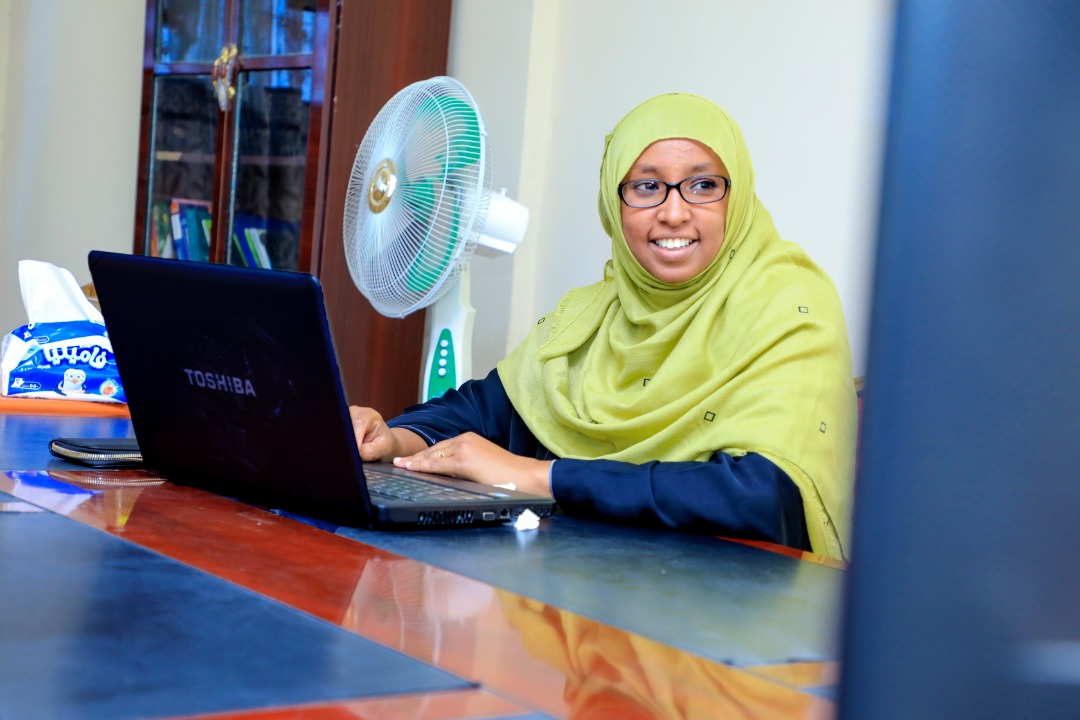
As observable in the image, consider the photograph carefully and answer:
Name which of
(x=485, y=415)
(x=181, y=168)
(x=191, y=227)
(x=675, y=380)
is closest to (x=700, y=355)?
(x=675, y=380)

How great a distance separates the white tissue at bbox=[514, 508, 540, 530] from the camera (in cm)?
107

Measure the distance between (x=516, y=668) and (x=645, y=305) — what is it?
1.30 metres

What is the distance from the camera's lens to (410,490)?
1.11m

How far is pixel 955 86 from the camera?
0.19 m

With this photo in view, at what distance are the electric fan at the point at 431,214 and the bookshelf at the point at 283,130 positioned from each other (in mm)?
384

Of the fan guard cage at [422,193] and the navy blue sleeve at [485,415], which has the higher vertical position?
the fan guard cage at [422,193]

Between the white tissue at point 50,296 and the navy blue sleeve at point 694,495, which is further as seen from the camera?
the white tissue at point 50,296

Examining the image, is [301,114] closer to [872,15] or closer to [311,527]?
[311,527]

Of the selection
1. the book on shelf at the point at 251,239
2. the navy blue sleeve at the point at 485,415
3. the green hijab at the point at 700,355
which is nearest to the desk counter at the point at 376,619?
the green hijab at the point at 700,355

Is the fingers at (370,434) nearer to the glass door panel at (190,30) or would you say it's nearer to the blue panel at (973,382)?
the blue panel at (973,382)

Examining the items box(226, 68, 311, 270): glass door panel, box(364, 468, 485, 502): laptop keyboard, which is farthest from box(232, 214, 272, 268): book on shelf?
box(364, 468, 485, 502): laptop keyboard

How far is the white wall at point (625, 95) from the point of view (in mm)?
2162

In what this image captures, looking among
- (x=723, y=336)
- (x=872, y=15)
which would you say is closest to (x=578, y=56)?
(x=723, y=336)

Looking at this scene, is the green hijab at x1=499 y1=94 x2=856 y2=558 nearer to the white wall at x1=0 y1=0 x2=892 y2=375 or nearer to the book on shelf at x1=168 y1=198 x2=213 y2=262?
the white wall at x1=0 y1=0 x2=892 y2=375
